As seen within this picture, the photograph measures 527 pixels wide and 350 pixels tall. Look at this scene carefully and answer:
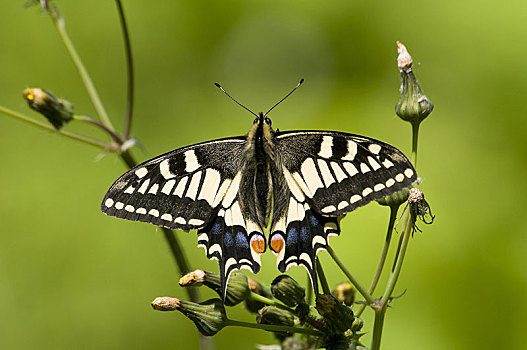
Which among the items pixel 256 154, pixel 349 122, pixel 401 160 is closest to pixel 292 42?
pixel 349 122

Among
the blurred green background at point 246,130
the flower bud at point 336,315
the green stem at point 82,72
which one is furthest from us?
the blurred green background at point 246,130

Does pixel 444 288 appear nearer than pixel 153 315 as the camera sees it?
Yes

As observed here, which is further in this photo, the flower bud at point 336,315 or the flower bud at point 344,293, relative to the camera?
the flower bud at point 344,293

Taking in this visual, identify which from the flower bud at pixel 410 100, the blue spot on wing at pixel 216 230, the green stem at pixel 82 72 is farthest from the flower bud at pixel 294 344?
the green stem at pixel 82 72

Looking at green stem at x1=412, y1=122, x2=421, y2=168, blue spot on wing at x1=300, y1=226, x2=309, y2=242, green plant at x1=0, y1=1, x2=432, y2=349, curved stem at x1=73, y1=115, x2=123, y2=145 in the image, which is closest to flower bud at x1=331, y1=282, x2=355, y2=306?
green plant at x1=0, y1=1, x2=432, y2=349

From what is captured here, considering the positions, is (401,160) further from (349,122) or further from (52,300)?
(52,300)

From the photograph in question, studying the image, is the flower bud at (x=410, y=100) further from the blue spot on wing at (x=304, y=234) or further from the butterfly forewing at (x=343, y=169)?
the blue spot on wing at (x=304, y=234)

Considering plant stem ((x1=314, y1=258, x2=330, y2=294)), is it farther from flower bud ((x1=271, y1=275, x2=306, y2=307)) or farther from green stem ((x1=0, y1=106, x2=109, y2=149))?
green stem ((x1=0, y1=106, x2=109, y2=149))
